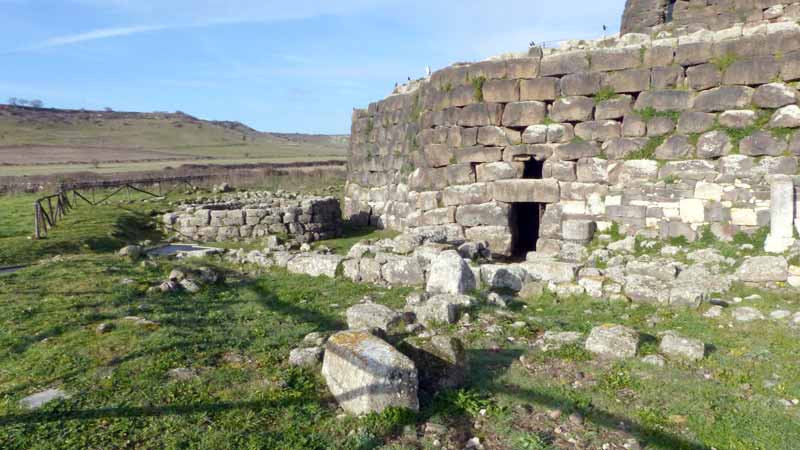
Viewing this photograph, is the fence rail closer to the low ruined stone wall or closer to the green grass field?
the low ruined stone wall

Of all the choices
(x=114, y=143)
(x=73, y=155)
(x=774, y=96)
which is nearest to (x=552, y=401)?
(x=774, y=96)

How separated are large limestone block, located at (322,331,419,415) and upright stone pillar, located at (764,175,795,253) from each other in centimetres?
868

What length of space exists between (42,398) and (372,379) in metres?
3.12

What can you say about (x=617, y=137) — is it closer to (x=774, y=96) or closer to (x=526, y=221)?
(x=774, y=96)

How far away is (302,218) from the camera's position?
20.6 m

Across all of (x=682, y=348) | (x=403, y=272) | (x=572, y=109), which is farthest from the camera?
(x=572, y=109)

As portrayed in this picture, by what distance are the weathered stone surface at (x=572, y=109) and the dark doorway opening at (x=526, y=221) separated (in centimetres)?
127

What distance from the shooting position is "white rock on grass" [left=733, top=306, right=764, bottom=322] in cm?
854

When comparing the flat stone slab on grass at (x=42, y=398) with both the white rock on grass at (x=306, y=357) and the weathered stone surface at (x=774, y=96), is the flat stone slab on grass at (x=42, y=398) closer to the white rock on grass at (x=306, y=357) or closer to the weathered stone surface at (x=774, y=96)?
the white rock on grass at (x=306, y=357)

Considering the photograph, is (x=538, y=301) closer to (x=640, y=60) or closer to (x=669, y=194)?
(x=669, y=194)

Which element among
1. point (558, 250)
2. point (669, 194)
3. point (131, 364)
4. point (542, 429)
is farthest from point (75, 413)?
point (669, 194)

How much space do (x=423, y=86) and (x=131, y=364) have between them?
12602 mm

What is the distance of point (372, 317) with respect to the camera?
7891 mm

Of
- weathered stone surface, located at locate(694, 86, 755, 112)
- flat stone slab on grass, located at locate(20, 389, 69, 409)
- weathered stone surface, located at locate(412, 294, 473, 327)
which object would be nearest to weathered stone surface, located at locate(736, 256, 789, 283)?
weathered stone surface, located at locate(694, 86, 755, 112)
